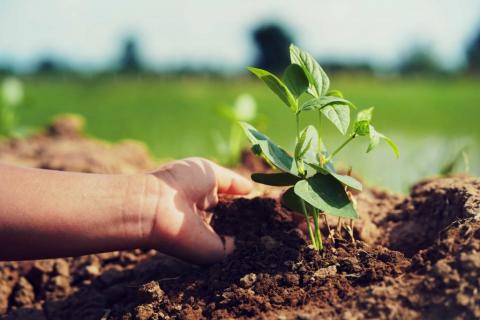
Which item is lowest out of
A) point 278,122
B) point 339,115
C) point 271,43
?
point 278,122

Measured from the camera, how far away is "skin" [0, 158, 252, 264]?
1.25 metres

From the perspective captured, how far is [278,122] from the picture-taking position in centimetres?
661

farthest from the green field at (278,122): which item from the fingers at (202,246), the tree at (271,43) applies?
the tree at (271,43)

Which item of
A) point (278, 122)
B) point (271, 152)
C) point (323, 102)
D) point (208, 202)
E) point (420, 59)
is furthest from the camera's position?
point (420, 59)

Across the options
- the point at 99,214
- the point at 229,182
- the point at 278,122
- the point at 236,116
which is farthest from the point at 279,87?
the point at 278,122

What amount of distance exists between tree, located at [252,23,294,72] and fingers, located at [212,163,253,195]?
117ft

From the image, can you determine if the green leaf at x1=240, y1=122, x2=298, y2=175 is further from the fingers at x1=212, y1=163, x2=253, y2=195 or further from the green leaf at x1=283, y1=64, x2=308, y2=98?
the fingers at x1=212, y1=163, x2=253, y2=195

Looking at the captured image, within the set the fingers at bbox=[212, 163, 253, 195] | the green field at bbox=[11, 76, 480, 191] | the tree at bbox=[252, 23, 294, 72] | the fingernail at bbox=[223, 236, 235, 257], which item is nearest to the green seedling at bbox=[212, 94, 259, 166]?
the green field at bbox=[11, 76, 480, 191]

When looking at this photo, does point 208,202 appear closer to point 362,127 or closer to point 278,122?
point 362,127

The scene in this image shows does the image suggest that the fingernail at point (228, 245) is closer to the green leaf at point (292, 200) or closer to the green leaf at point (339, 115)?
the green leaf at point (292, 200)

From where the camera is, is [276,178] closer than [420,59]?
Yes

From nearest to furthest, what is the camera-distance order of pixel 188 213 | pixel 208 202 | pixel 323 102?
pixel 323 102 → pixel 188 213 → pixel 208 202

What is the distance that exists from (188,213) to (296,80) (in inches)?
17.3

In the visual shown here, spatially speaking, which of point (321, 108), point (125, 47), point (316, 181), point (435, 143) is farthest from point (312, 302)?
point (125, 47)
